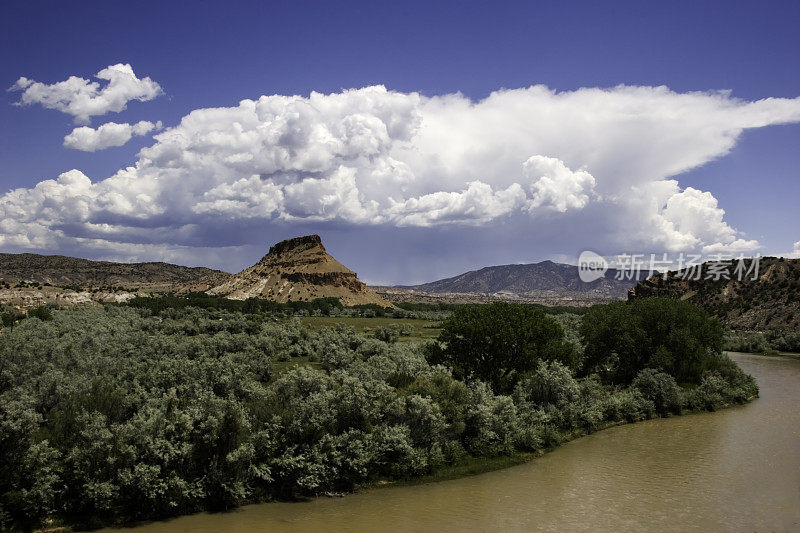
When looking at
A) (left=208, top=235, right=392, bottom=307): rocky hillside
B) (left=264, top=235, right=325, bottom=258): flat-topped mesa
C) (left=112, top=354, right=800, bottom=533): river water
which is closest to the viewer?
(left=112, top=354, right=800, bottom=533): river water

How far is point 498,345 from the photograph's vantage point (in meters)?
36.8

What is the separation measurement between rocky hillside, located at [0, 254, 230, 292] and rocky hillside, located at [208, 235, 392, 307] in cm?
1264

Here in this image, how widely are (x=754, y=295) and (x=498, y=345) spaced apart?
101993 mm

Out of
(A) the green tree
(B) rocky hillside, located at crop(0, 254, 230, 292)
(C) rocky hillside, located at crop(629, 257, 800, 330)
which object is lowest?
(B) rocky hillside, located at crop(0, 254, 230, 292)

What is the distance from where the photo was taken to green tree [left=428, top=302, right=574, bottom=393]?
36.6 m

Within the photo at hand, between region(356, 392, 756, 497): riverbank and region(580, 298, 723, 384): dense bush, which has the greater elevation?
region(580, 298, 723, 384): dense bush

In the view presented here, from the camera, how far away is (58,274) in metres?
146

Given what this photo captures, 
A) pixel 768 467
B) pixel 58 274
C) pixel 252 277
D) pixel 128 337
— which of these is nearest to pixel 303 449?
pixel 768 467

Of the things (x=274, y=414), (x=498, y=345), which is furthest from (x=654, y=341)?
(x=274, y=414)

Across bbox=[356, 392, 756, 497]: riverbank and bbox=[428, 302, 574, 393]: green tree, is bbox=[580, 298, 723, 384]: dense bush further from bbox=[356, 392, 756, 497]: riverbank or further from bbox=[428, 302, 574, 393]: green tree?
bbox=[356, 392, 756, 497]: riverbank

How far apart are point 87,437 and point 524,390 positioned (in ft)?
79.2

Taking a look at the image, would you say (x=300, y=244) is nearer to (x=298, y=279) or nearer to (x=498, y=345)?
(x=298, y=279)

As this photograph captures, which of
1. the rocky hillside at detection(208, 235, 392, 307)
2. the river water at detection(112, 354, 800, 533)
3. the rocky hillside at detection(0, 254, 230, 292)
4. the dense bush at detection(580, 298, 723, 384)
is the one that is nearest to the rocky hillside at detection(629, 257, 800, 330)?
the dense bush at detection(580, 298, 723, 384)

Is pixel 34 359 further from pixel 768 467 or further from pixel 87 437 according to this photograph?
pixel 768 467
